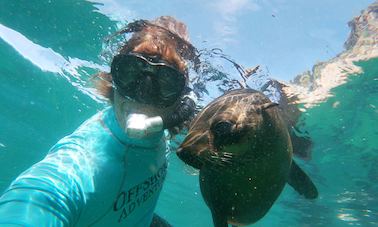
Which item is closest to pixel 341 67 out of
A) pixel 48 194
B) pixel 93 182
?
pixel 93 182

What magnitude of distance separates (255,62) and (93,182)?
290 inches

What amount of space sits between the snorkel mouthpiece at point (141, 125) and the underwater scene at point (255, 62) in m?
0.28

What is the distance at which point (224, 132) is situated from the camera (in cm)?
235

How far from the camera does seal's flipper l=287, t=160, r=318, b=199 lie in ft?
12.4

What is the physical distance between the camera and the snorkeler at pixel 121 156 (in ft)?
7.32

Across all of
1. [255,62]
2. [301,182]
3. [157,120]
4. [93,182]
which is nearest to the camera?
[93,182]

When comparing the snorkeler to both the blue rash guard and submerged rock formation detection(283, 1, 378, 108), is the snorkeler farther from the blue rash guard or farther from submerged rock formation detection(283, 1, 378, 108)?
submerged rock formation detection(283, 1, 378, 108)

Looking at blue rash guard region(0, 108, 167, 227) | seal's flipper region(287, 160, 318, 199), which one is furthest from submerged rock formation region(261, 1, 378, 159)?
blue rash guard region(0, 108, 167, 227)

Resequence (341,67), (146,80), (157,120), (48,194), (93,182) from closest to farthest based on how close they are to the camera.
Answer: (48,194) < (93,182) < (157,120) < (146,80) < (341,67)

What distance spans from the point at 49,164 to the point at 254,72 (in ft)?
19.5

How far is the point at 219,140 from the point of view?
7.61ft

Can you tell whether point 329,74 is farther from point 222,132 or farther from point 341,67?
point 222,132

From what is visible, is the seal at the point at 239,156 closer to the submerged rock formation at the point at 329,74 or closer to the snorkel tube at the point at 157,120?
the snorkel tube at the point at 157,120

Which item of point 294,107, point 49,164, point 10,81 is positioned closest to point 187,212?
point 10,81
